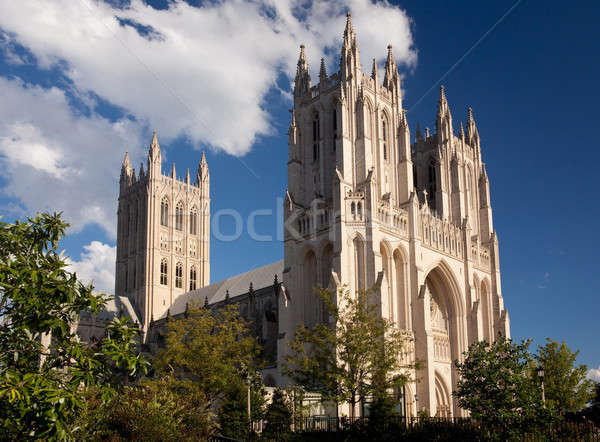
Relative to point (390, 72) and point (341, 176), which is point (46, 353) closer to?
point (341, 176)

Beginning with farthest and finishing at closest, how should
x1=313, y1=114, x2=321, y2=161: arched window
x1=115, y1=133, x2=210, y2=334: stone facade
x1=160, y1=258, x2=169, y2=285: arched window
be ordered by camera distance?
1. x1=160, y1=258, x2=169, y2=285: arched window
2. x1=115, y1=133, x2=210, y2=334: stone facade
3. x1=313, y1=114, x2=321, y2=161: arched window

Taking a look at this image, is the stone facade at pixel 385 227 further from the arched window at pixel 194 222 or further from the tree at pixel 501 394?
the arched window at pixel 194 222

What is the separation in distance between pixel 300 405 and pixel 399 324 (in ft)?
45.3

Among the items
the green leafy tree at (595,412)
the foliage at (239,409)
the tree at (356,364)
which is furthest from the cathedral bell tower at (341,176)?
the green leafy tree at (595,412)

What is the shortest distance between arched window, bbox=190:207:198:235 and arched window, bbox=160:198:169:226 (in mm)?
4705

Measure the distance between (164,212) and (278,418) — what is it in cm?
6065

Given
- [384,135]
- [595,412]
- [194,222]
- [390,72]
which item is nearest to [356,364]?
[595,412]

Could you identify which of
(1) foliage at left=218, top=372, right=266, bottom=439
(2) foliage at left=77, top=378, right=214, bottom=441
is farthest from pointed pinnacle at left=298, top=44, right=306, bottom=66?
(2) foliage at left=77, top=378, right=214, bottom=441

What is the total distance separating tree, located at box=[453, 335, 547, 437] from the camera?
22755 millimetres

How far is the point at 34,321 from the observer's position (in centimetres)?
1354

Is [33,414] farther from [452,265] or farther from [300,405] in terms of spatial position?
[452,265]

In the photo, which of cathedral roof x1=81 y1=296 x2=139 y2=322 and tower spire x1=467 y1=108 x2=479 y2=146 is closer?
tower spire x1=467 y1=108 x2=479 y2=146

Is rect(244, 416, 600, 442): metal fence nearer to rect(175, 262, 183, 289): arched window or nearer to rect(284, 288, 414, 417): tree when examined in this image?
rect(284, 288, 414, 417): tree

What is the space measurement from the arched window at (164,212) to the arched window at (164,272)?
5602 millimetres
